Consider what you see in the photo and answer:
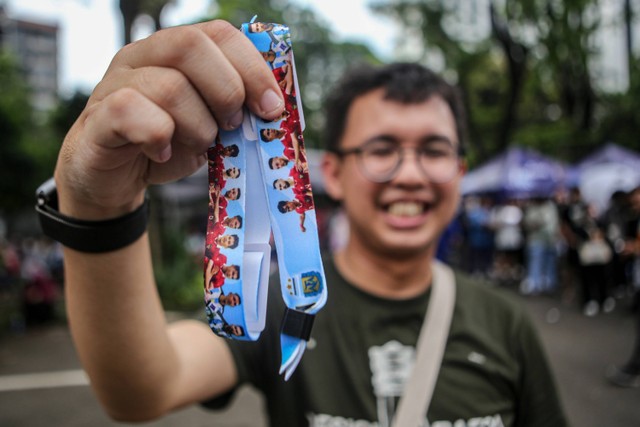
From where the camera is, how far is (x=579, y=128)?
61.2ft

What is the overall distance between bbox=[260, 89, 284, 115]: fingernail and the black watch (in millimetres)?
383

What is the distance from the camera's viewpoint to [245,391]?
5121 mm

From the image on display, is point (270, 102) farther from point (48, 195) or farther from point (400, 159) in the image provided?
point (400, 159)

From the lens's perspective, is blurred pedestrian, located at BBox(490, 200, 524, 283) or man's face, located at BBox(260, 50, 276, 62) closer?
man's face, located at BBox(260, 50, 276, 62)

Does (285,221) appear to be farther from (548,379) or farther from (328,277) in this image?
(548,379)

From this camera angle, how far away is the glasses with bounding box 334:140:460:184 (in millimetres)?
1561

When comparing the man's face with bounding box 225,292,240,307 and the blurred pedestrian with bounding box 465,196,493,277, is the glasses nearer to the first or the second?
the man's face with bounding box 225,292,240,307

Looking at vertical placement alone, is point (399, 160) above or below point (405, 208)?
above

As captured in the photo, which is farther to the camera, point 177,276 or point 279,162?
point 177,276

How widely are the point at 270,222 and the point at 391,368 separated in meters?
0.86

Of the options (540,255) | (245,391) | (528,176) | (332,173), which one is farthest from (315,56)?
(332,173)

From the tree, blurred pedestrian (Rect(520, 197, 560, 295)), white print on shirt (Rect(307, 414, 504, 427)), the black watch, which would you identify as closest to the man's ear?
white print on shirt (Rect(307, 414, 504, 427))

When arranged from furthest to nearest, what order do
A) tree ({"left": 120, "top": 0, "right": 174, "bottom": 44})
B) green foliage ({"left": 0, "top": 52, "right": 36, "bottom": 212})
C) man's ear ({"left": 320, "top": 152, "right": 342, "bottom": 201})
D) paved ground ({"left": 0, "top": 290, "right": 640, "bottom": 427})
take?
green foliage ({"left": 0, "top": 52, "right": 36, "bottom": 212})
tree ({"left": 120, "top": 0, "right": 174, "bottom": 44})
paved ground ({"left": 0, "top": 290, "right": 640, "bottom": 427})
man's ear ({"left": 320, "top": 152, "right": 342, "bottom": 201})

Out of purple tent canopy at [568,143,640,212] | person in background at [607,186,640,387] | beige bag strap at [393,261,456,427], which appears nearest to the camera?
beige bag strap at [393,261,456,427]
